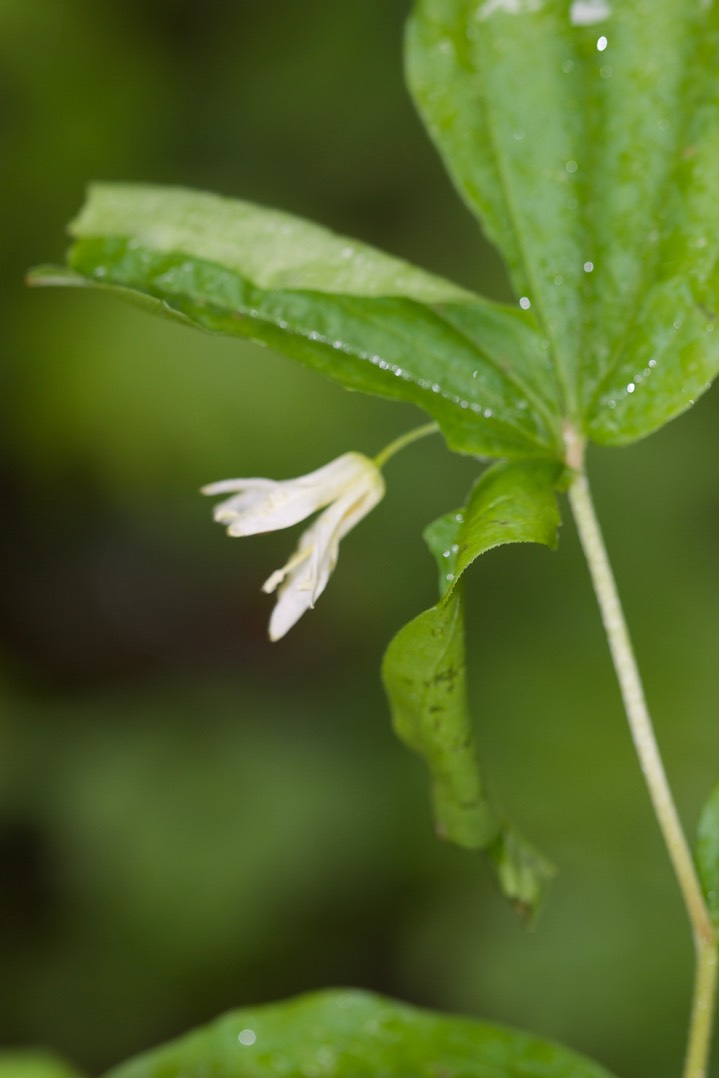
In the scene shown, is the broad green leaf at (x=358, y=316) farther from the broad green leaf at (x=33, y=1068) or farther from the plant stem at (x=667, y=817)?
the broad green leaf at (x=33, y=1068)

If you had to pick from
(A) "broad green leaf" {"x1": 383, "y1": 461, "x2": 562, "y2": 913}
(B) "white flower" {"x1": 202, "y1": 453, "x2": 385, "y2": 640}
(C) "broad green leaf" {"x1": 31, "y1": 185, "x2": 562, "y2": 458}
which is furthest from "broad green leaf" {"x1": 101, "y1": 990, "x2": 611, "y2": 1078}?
(C) "broad green leaf" {"x1": 31, "y1": 185, "x2": 562, "y2": 458}

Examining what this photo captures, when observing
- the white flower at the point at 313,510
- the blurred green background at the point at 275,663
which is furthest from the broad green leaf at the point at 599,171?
the blurred green background at the point at 275,663

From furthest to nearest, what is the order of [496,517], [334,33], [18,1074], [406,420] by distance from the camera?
[334,33] < [406,420] < [18,1074] < [496,517]

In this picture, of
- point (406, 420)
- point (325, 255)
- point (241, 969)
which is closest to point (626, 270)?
point (325, 255)

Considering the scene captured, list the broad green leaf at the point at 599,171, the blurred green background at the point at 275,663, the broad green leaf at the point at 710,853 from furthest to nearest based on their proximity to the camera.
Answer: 1. the blurred green background at the point at 275,663
2. the broad green leaf at the point at 599,171
3. the broad green leaf at the point at 710,853

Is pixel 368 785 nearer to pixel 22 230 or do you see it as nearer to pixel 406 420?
pixel 406 420

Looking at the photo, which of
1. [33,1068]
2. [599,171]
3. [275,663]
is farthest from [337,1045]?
[275,663]

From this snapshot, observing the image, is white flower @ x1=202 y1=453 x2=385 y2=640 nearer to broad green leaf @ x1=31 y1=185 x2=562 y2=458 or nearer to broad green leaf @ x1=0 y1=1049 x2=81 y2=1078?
broad green leaf @ x1=31 y1=185 x2=562 y2=458
